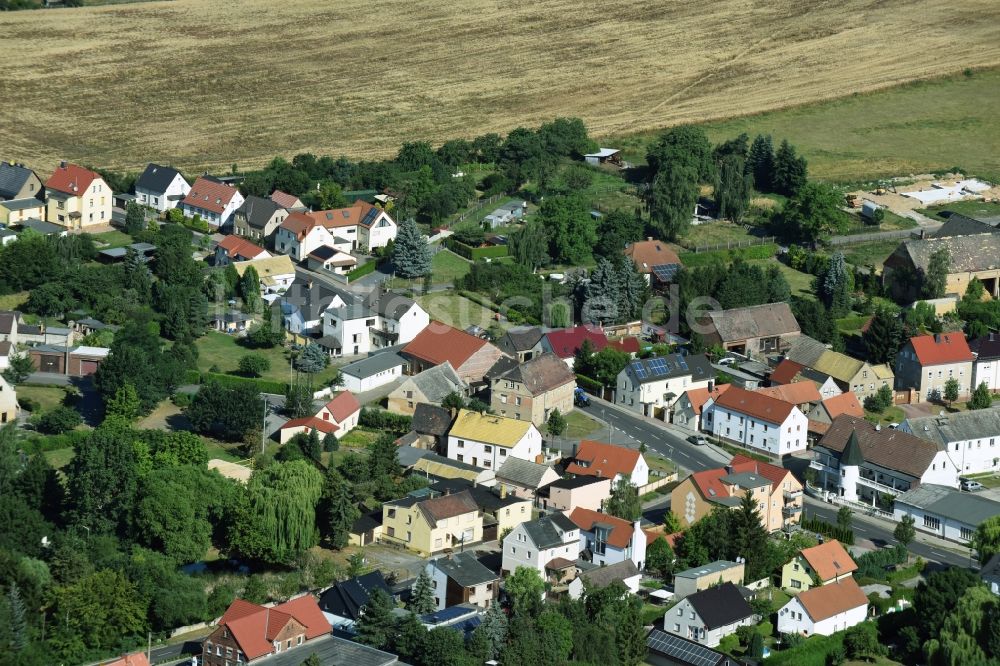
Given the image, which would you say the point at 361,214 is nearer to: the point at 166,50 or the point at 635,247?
the point at 635,247

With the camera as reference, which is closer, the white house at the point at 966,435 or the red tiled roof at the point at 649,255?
the white house at the point at 966,435

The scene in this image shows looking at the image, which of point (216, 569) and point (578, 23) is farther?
point (578, 23)

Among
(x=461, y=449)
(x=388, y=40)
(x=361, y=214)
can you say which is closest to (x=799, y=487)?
(x=461, y=449)

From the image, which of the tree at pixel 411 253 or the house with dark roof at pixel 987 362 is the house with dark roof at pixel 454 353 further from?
the house with dark roof at pixel 987 362

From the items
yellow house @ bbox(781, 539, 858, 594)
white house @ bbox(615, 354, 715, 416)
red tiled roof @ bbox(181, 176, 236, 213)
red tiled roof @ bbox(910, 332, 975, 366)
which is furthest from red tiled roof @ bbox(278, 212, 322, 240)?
yellow house @ bbox(781, 539, 858, 594)

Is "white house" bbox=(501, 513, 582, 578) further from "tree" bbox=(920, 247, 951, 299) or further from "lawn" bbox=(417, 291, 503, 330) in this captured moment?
"tree" bbox=(920, 247, 951, 299)

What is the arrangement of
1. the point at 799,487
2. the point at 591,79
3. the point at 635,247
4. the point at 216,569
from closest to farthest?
the point at 216,569
the point at 799,487
the point at 635,247
the point at 591,79

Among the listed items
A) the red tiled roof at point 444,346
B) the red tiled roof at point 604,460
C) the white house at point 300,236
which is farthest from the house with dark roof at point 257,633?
the white house at point 300,236
